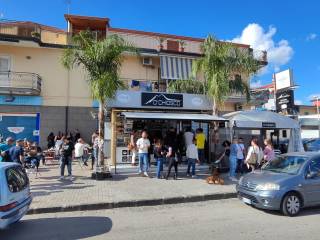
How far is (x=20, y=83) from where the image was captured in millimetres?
21781

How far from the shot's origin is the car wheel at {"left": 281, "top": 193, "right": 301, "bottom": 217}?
7.97 metres

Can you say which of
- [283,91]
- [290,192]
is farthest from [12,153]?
[283,91]

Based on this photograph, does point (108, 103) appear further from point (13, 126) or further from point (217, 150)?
point (13, 126)

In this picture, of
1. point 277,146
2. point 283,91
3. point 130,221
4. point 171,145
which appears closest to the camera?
point 130,221

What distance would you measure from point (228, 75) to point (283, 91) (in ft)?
34.0

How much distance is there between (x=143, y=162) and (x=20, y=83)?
12.7m

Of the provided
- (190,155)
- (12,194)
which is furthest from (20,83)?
(12,194)

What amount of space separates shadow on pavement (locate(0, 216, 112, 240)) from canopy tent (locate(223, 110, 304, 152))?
841 cm

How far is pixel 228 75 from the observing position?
15844 millimetres

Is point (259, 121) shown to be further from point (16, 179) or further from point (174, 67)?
point (174, 67)

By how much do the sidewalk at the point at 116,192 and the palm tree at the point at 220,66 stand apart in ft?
13.1

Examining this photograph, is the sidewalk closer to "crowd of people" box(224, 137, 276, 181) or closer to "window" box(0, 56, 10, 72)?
"crowd of people" box(224, 137, 276, 181)

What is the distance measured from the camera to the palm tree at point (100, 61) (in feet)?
40.9

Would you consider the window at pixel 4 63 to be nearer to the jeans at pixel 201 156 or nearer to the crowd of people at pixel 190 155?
the crowd of people at pixel 190 155
